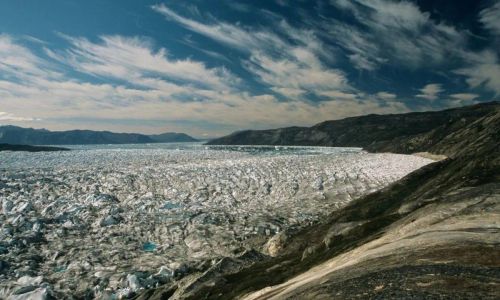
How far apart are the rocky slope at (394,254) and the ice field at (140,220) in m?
1.91

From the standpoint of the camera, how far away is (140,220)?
59.7 feet

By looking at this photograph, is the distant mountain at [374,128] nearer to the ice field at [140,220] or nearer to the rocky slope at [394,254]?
the ice field at [140,220]

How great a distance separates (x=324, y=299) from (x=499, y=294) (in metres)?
2.16

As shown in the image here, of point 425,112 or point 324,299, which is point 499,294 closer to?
point 324,299

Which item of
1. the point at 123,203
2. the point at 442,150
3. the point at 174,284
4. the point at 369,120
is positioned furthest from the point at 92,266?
the point at 369,120

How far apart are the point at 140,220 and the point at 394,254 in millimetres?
13726

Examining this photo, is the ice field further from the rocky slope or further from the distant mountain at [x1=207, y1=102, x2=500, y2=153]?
the distant mountain at [x1=207, y1=102, x2=500, y2=153]

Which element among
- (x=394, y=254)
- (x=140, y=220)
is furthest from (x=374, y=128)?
(x=394, y=254)

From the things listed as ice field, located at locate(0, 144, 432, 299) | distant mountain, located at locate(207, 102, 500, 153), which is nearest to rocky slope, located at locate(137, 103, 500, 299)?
ice field, located at locate(0, 144, 432, 299)

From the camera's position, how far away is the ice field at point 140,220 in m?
12.1

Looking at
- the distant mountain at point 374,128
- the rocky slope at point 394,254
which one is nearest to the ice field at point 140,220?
the rocky slope at point 394,254

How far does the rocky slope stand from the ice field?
191 cm

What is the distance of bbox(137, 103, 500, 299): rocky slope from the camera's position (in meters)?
5.32

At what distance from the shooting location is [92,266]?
500 inches
